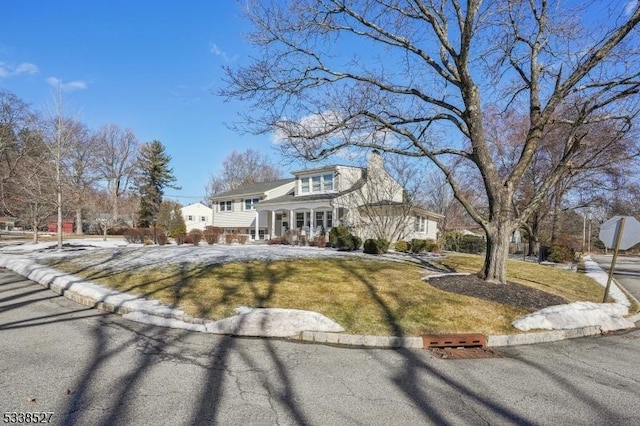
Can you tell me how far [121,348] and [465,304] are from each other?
19.6 feet

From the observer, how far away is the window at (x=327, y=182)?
3152cm

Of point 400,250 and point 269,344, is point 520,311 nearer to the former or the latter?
point 269,344

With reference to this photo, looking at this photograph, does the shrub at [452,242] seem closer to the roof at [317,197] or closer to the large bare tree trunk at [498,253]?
the roof at [317,197]

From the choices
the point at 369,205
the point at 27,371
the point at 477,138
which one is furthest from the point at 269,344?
the point at 369,205

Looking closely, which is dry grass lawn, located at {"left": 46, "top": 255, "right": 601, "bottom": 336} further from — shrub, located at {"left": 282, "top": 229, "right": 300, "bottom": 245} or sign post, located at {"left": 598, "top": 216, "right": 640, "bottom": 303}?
shrub, located at {"left": 282, "top": 229, "right": 300, "bottom": 245}

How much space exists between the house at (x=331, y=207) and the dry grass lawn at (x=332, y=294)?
32.1ft

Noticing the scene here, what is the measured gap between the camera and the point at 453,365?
17.0 ft

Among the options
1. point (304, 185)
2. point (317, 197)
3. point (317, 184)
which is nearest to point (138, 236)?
point (317, 197)

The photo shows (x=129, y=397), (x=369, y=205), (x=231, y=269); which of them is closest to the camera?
(x=129, y=397)

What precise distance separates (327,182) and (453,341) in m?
26.0

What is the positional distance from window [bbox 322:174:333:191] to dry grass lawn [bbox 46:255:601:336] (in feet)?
63.9

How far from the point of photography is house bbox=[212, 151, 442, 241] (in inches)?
1023

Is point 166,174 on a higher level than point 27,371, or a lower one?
higher

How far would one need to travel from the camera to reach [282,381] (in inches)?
170
